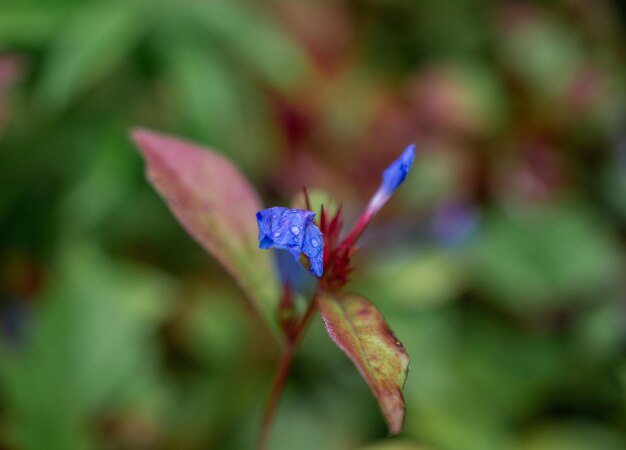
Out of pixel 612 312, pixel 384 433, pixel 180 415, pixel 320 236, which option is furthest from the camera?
pixel 612 312

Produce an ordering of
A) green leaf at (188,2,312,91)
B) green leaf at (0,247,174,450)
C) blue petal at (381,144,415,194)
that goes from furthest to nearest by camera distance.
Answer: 1. green leaf at (188,2,312,91)
2. green leaf at (0,247,174,450)
3. blue petal at (381,144,415,194)

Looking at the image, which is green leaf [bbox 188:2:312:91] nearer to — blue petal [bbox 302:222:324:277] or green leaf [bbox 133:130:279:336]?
green leaf [bbox 133:130:279:336]

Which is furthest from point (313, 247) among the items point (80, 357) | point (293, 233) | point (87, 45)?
point (87, 45)

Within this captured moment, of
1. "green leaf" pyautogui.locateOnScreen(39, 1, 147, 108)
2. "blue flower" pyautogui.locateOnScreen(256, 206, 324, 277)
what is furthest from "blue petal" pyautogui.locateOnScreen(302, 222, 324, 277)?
"green leaf" pyautogui.locateOnScreen(39, 1, 147, 108)

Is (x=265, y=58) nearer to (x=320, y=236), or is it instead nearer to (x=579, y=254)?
(x=579, y=254)

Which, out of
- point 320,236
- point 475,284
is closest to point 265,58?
point 475,284

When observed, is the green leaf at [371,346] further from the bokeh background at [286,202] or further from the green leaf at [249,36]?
the green leaf at [249,36]

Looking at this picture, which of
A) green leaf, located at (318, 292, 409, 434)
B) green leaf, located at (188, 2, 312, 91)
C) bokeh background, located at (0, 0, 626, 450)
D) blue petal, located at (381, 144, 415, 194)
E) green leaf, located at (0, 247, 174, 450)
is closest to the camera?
green leaf, located at (318, 292, 409, 434)
